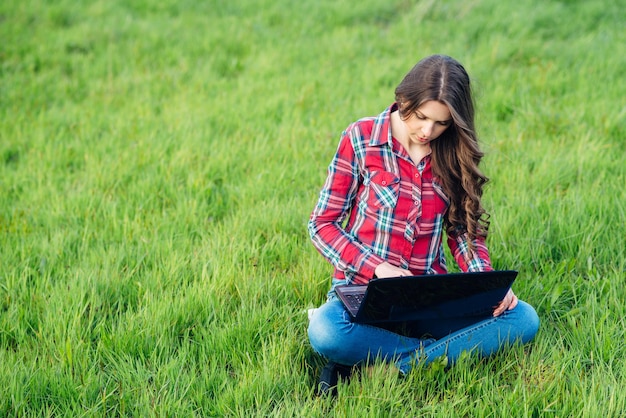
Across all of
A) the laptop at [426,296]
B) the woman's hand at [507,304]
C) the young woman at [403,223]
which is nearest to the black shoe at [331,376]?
the young woman at [403,223]

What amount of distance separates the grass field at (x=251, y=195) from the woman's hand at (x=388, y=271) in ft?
1.39

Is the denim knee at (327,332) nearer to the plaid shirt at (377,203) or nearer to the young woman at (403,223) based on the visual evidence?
the young woman at (403,223)

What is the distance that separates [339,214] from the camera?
114 inches

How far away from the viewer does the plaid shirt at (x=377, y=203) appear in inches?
112

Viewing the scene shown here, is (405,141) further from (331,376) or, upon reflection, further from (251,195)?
(251,195)

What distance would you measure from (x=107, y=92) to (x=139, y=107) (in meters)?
0.65

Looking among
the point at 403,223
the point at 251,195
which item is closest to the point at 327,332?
the point at 403,223

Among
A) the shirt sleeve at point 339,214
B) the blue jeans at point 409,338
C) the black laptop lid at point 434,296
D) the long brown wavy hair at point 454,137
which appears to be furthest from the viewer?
the shirt sleeve at point 339,214

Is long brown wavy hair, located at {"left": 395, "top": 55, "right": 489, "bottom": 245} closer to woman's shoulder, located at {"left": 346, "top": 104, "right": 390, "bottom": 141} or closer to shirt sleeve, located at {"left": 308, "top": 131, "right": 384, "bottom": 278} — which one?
woman's shoulder, located at {"left": 346, "top": 104, "right": 390, "bottom": 141}

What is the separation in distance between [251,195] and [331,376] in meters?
1.76

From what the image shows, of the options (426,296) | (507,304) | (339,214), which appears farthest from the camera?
(339,214)

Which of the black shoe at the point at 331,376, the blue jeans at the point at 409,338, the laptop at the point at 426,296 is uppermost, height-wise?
the laptop at the point at 426,296

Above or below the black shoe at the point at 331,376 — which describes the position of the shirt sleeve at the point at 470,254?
above

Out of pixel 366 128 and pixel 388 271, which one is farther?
pixel 366 128
